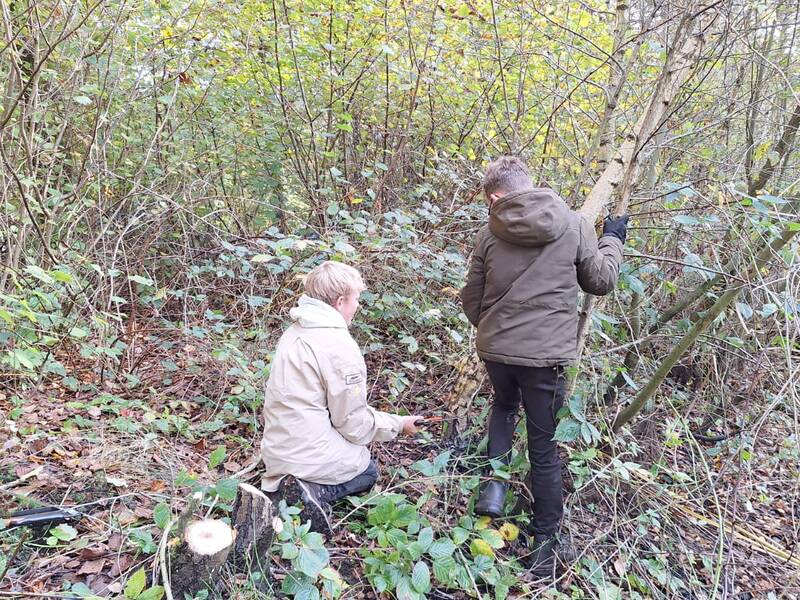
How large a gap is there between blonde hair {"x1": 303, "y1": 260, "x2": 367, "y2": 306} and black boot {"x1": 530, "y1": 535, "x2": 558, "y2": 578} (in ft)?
5.25

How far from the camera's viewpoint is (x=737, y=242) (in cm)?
302

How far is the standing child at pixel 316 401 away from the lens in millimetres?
2377

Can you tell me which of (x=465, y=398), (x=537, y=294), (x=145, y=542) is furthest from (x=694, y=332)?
(x=145, y=542)

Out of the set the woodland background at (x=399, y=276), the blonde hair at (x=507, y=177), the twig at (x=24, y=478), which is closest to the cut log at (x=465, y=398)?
the woodland background at (x=399, y=276)

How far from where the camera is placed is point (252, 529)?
2049 mm

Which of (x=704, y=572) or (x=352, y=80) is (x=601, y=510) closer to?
(x=704, y=572)

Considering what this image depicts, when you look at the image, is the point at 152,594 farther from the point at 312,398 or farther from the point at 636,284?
the point at 636,284

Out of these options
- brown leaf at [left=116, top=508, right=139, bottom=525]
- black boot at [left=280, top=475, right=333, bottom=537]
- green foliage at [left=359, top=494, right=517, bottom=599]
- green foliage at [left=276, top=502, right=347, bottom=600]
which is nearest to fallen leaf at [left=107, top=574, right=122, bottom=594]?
brown leaf at [left=116, top=508, right=139, bottom=525]

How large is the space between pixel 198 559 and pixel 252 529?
0.78 feet

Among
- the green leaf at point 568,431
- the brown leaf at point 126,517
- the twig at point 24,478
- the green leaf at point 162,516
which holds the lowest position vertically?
the brown leaf at point 126,517

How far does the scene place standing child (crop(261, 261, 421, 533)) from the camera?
238cm

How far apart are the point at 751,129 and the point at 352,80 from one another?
12.3 ft

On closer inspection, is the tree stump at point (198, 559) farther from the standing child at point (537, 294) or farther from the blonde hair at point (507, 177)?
the blonde hair at point (507, 177)

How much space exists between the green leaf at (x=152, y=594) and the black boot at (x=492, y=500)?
5.09ft
